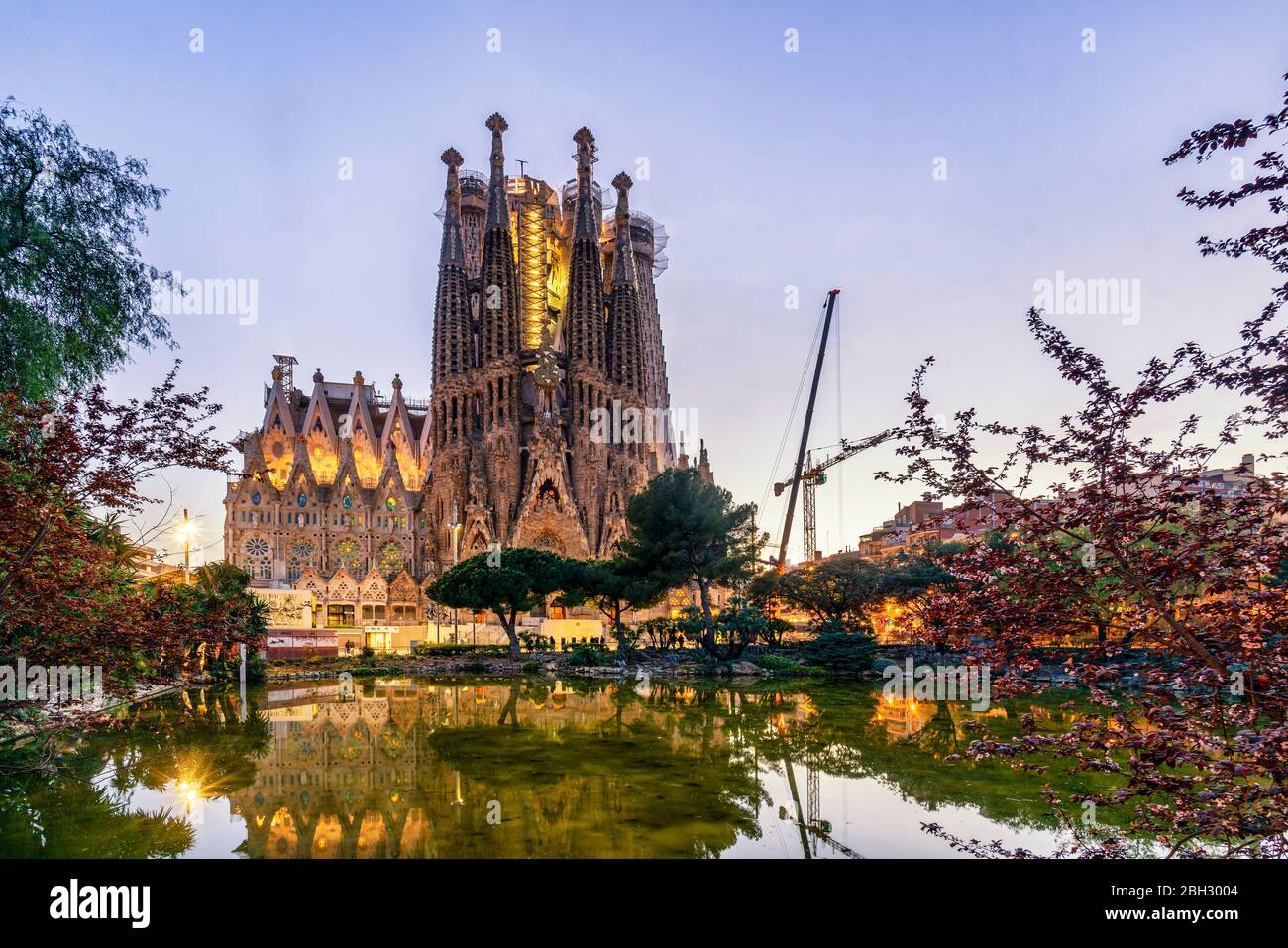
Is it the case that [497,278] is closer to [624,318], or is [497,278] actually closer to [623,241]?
[624,318]

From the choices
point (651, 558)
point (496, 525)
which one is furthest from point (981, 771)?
point (496, 525)

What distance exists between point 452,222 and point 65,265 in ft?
211

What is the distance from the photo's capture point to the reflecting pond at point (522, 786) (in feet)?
23.3

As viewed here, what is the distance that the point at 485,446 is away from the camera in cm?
6488

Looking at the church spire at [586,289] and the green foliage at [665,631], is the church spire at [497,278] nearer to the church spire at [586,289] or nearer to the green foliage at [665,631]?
the church spire at [586,289]

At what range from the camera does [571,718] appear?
1617cm

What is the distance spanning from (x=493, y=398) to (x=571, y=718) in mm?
53225

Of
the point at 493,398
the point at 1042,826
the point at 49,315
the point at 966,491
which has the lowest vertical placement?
the point at 1042,826

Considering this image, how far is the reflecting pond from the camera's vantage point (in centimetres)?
709

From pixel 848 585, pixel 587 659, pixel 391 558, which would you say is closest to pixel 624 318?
pixel 391 558

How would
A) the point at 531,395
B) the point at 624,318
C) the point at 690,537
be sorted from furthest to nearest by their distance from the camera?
the point at 624,318
the point at 531,395
the point at 690,537

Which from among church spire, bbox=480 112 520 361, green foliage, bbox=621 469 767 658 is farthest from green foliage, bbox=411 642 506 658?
church spire, bbox=480 112 520 361

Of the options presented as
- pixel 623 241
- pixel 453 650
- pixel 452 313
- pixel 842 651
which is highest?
pixel 623 241

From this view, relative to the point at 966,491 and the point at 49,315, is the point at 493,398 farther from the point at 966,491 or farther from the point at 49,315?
the point at 966,491
